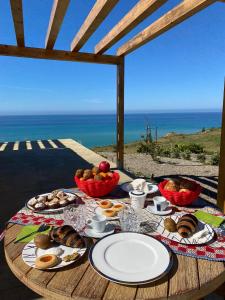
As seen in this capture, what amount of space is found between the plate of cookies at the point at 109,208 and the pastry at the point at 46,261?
0.41m

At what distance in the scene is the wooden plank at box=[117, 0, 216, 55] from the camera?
2170 millimetres

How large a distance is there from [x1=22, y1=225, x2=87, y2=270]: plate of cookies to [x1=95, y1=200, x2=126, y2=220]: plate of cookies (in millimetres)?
293

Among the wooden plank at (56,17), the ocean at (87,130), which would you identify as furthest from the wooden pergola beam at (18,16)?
the ocean at (87,130)

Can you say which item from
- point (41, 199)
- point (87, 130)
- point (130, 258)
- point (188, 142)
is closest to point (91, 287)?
point (130, 258)

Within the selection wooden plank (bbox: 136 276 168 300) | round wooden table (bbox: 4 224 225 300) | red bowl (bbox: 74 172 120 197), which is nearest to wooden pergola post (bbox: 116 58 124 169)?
red bowl (bbox: 74 172 120 197)

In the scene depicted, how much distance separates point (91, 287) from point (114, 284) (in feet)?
0.25

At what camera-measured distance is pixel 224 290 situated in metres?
1.24

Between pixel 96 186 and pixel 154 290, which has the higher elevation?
pixel 96 186

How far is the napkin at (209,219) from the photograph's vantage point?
3.86 feet

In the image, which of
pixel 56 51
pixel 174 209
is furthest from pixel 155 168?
pixel 174 209

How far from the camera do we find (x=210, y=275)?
820mm

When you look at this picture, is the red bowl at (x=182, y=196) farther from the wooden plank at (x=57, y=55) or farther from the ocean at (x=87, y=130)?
the ocean at (x=87, y=130)

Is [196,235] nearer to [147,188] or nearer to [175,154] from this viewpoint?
[147,188]

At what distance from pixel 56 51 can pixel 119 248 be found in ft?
12.3
